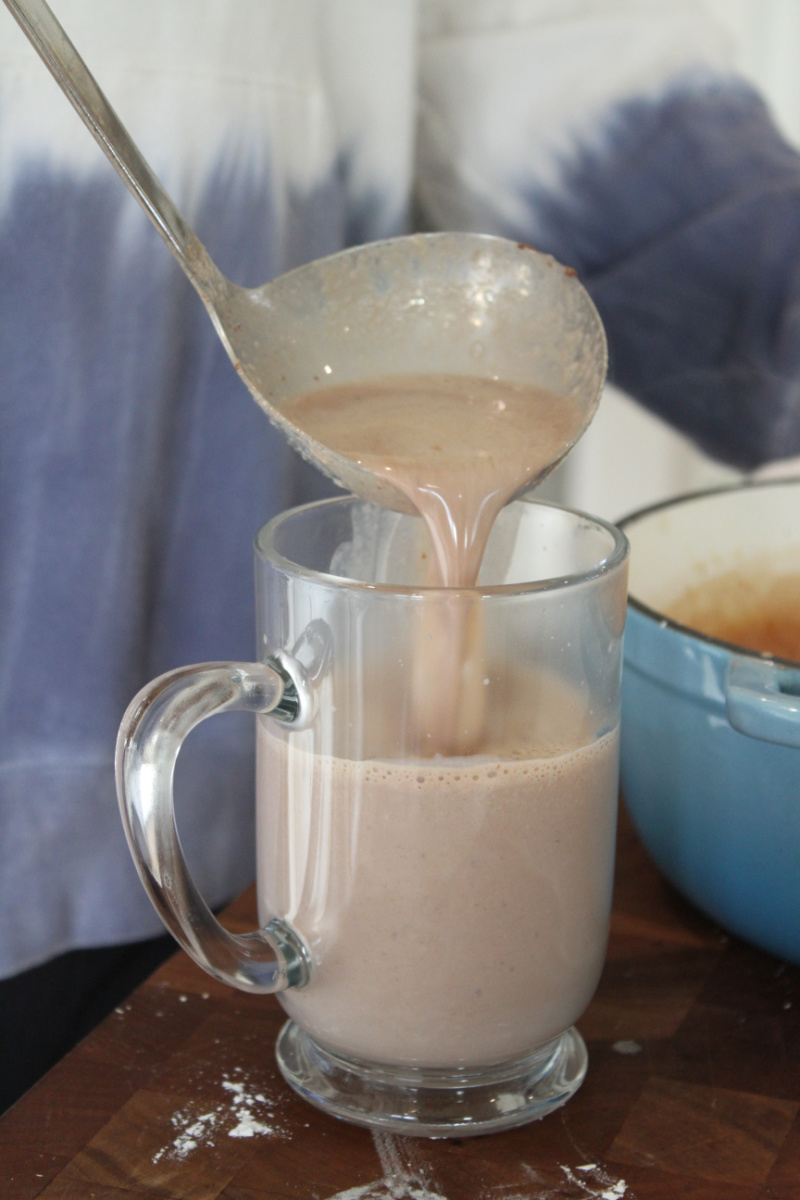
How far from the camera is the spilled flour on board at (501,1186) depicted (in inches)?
15.5

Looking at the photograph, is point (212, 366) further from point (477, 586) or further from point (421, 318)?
point (477, 586)

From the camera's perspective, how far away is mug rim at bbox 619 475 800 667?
1.60 ft

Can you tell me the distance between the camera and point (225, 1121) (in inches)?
16.9

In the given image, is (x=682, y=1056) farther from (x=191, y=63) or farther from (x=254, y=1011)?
(x=191, y=63)

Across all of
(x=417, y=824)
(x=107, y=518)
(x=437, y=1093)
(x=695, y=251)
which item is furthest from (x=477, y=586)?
(x=695, y=251)

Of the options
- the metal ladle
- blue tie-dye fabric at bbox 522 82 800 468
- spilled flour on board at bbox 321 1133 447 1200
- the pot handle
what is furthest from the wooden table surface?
blue tie-dye fabric at bbox 522 82 800 468

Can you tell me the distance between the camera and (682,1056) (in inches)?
18.5

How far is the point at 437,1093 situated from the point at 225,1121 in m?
0.08

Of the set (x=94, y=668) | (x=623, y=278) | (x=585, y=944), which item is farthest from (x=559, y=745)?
(x=623, y=278)

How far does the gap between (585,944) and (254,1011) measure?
0.50ft

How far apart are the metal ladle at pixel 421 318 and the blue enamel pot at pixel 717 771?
0.12 m

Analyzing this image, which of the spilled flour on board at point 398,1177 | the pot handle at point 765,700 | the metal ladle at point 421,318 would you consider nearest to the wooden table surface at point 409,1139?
the spilled flour on board at point 398,1177

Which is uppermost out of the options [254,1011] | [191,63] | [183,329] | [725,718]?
[191,63]

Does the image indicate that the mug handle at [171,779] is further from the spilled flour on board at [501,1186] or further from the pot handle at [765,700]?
the pot handle at [765,700]
